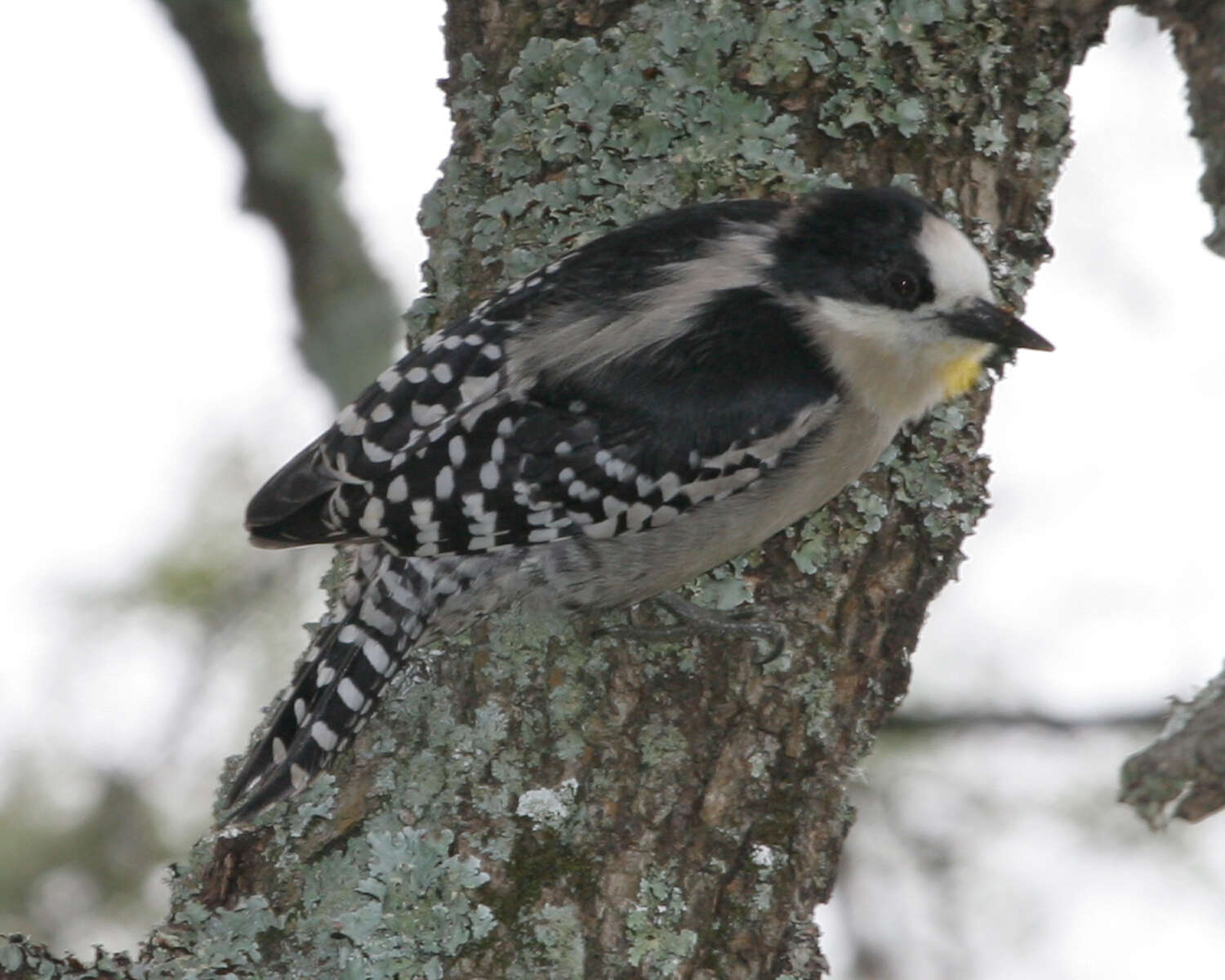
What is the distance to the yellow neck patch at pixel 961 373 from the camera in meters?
3.21

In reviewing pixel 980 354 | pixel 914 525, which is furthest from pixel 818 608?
pixel 980 354

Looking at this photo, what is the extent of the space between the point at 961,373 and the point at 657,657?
0.88 metres

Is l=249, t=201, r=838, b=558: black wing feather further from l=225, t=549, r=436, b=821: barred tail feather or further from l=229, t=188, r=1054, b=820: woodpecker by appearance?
l=225, t=549, r=436, b=821: barred tail feather

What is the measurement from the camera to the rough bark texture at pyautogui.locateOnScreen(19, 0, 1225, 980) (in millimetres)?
2607

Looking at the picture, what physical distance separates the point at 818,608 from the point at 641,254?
0.74 m

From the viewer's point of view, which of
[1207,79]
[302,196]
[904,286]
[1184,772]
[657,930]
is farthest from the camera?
[302,196]

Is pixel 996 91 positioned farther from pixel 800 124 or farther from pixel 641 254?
pixel 641 254

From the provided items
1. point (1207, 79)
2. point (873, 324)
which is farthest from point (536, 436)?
point (1207, 79)

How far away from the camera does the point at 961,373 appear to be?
3.23m

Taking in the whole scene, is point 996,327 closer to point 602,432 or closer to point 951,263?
point 951,263

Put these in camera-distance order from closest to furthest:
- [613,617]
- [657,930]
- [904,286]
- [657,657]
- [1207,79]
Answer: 1. [1207,79]
2. [657,930]
3. [657,657]
4. [613,617]
5. [904,286]

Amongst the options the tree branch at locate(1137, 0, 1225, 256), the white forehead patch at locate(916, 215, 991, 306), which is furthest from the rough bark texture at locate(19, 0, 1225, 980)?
the tree branch at locate(1137, 0, 1225, 256)

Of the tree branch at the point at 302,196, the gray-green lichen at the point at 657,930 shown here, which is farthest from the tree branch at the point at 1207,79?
the tree branch at the point at 302,196

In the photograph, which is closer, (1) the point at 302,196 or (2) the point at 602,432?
(2) the point at 602,432
